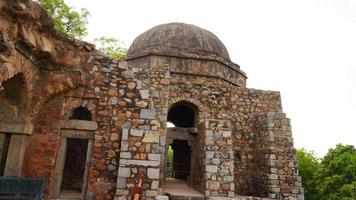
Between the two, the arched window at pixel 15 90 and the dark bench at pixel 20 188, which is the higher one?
the arched window at pixel 15 90

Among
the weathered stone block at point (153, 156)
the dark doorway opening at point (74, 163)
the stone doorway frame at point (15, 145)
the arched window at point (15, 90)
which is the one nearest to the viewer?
the arched window at point (15, 90)

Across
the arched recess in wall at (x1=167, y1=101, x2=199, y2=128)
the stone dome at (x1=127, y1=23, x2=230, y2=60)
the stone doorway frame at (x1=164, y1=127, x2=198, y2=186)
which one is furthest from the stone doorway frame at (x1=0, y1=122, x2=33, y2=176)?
the arched recess in wall at (x1=167, y1=101, x2=199, y2=128)

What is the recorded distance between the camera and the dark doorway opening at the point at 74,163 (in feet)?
30.4

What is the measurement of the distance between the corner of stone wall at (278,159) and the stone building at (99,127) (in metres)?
0.04

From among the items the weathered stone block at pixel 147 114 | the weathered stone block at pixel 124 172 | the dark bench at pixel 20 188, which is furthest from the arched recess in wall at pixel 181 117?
the dark bench at pixel 20 188

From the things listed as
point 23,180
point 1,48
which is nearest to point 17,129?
point 23,180

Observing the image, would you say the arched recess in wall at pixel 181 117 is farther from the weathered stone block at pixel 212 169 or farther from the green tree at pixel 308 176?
the green tree at pixel 308 176

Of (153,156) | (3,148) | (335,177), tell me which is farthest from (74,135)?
(335,177)

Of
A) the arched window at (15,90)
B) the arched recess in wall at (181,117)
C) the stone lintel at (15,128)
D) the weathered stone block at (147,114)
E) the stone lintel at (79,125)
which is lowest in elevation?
the stone lintel at (15,128)

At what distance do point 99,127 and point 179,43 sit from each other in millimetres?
7301

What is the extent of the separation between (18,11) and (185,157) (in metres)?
10.6

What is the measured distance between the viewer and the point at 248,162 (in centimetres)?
1003

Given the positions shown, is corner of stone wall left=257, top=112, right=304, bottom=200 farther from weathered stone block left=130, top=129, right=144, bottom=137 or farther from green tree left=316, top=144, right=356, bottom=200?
green tree left=316, top=144, right=356, bottom=200

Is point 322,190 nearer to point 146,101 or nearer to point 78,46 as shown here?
point 146,101
